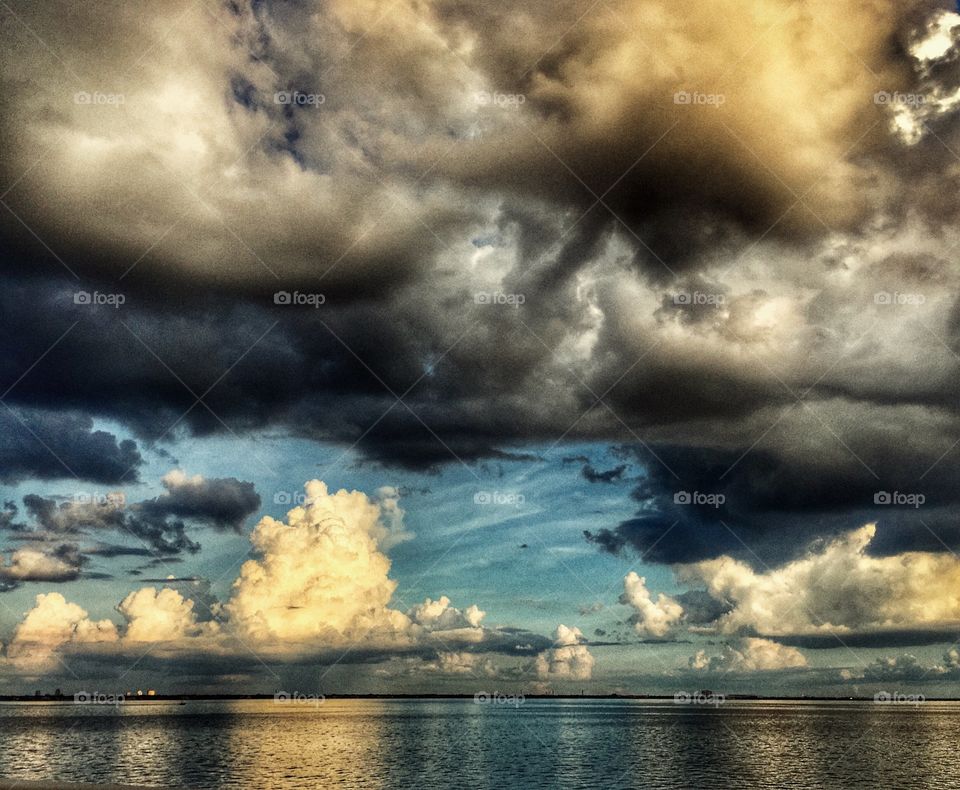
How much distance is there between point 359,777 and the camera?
282ft

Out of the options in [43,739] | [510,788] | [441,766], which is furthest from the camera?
[43,739]

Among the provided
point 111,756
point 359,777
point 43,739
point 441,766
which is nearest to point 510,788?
point 359,777

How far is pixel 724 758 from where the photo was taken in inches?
4397

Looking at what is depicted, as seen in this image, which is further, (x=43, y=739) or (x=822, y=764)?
(x=43, y=739)

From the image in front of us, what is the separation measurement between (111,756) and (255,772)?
116 ft

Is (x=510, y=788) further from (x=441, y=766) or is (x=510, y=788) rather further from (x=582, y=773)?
(x=441, y=766)

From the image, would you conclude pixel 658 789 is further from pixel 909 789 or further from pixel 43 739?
pixel 43 739

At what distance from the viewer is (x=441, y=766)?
97.8m

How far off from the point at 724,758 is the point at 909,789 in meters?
33.0

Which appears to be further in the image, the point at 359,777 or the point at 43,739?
the point at 43,739

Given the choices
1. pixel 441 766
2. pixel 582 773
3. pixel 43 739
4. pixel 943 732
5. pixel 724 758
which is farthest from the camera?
pixel 943 732

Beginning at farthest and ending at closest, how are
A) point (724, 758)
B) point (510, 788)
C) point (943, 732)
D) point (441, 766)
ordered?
point (943, 732)
point (724, 758)
point (441, 766)
point (510, 788)

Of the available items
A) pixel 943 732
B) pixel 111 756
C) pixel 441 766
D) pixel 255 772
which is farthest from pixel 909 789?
pixel 943 732

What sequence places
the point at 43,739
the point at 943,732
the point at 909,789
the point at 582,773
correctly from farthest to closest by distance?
the point at 943,732 → the point at 43,739 → the point at 582,773 → the point at 909,789
